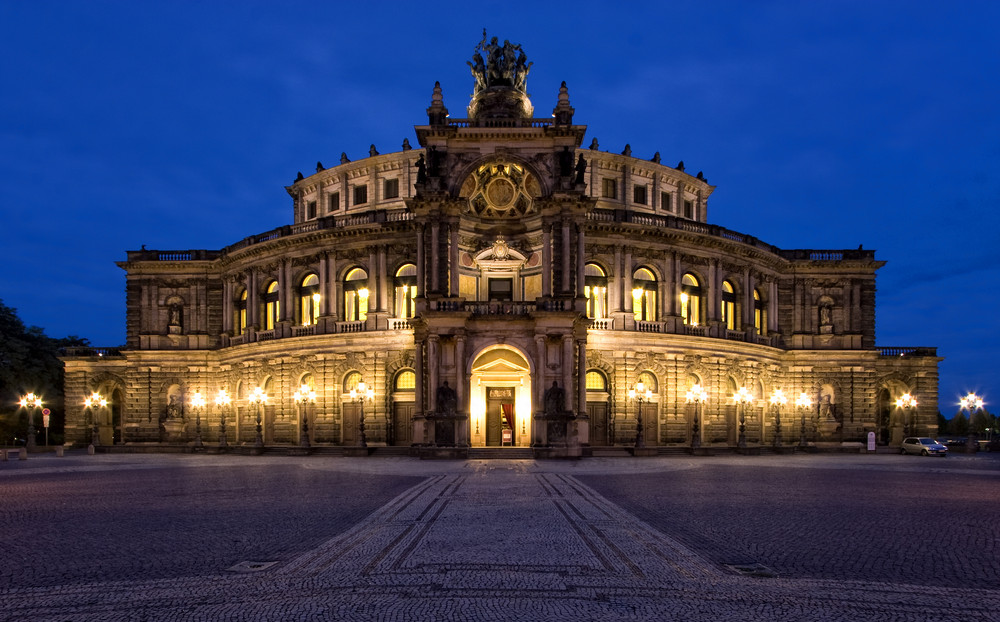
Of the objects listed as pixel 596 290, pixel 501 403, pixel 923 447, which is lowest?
pixel 923 447

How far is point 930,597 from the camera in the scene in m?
9.60

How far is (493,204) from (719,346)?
19.3m

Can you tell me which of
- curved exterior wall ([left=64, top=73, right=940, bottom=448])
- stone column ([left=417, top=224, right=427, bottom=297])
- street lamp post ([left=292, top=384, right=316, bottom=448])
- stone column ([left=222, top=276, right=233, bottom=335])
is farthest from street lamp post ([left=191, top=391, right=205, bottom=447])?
stone column ([left=417, top=224, right=427, bottom=297])

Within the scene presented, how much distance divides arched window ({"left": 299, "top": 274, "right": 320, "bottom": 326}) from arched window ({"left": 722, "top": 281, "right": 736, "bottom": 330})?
3051 cm

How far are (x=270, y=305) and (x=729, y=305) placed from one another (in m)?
35.6

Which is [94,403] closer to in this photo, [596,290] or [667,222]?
[596,290]

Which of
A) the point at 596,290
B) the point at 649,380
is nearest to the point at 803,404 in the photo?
the point at 649,380

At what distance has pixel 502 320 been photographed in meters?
44.6

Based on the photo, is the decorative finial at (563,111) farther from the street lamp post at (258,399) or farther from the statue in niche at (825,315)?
the street lamp post at (258,399)

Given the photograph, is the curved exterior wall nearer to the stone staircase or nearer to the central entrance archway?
the central entrance archway

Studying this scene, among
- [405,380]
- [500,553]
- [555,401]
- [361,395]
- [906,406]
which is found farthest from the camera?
[906,406]

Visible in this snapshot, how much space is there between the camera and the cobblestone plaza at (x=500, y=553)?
30.0ft

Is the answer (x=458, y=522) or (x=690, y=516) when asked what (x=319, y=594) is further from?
(x=690, y=516)

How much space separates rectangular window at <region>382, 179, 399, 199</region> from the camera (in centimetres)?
5978
